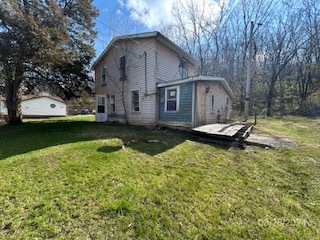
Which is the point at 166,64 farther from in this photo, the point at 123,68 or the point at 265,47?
the point at 265,47

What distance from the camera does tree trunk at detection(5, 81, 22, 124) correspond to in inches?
506

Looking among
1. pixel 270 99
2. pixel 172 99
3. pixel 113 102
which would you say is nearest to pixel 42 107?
pixel 113 102

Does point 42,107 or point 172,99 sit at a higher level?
point 172,99

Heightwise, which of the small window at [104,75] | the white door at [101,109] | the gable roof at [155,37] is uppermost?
the gable roof at [155,37]

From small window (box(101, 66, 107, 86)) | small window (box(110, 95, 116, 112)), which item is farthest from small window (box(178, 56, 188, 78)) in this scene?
small window (box(101, 66, 107, 86))

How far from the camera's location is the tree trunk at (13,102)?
42.2ft

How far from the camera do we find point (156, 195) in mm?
3289

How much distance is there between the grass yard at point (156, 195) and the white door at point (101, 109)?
842cm

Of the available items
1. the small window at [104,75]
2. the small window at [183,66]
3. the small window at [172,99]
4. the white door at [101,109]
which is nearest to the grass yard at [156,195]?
the small window at [172,99]

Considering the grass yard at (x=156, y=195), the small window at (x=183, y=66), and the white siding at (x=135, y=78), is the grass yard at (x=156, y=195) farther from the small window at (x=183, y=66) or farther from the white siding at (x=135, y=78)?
the small window at (x=183, y=66)

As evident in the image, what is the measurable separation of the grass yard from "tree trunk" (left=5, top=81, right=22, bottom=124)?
1028cm

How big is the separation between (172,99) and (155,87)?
4.53 feet

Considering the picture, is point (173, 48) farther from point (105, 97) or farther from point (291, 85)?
point (291, 85)

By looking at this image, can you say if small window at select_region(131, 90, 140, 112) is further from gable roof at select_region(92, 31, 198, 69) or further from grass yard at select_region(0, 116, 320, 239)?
grass yard at select_region(0, 116, 320, 239)
